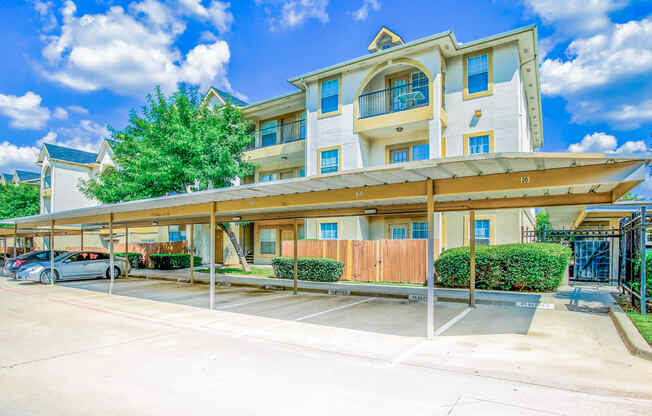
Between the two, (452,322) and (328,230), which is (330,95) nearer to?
(328,230)

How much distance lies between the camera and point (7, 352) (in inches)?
257

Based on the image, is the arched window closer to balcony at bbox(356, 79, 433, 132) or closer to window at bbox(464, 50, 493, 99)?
balcony at bbox(356, 79, 433, 132)

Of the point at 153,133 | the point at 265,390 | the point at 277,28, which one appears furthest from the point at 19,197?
the point at 265,390

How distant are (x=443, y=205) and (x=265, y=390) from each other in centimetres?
680

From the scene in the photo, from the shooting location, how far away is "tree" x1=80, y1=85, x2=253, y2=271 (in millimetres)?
17594

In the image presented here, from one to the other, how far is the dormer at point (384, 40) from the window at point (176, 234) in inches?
720

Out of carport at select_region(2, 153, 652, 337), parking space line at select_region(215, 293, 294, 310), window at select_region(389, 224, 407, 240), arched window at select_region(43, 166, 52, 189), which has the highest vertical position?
arched window at select_region(43, 166, 52, 189)

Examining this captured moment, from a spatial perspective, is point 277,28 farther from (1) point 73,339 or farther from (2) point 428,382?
(2) point 428,382

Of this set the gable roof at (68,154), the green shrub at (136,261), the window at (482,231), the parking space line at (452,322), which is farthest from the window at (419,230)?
the gable roof at (68,154)

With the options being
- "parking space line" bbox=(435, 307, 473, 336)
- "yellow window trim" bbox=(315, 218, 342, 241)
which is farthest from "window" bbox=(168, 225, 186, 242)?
"parking space line" bbox=(435, 307, 473, 336)

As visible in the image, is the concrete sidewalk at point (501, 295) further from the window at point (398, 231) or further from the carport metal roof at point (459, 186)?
the window at point (398, 231)

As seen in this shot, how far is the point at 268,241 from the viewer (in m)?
24.8

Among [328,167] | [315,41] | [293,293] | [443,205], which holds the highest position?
[315,41]

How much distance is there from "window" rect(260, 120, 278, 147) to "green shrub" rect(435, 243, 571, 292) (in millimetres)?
14740
